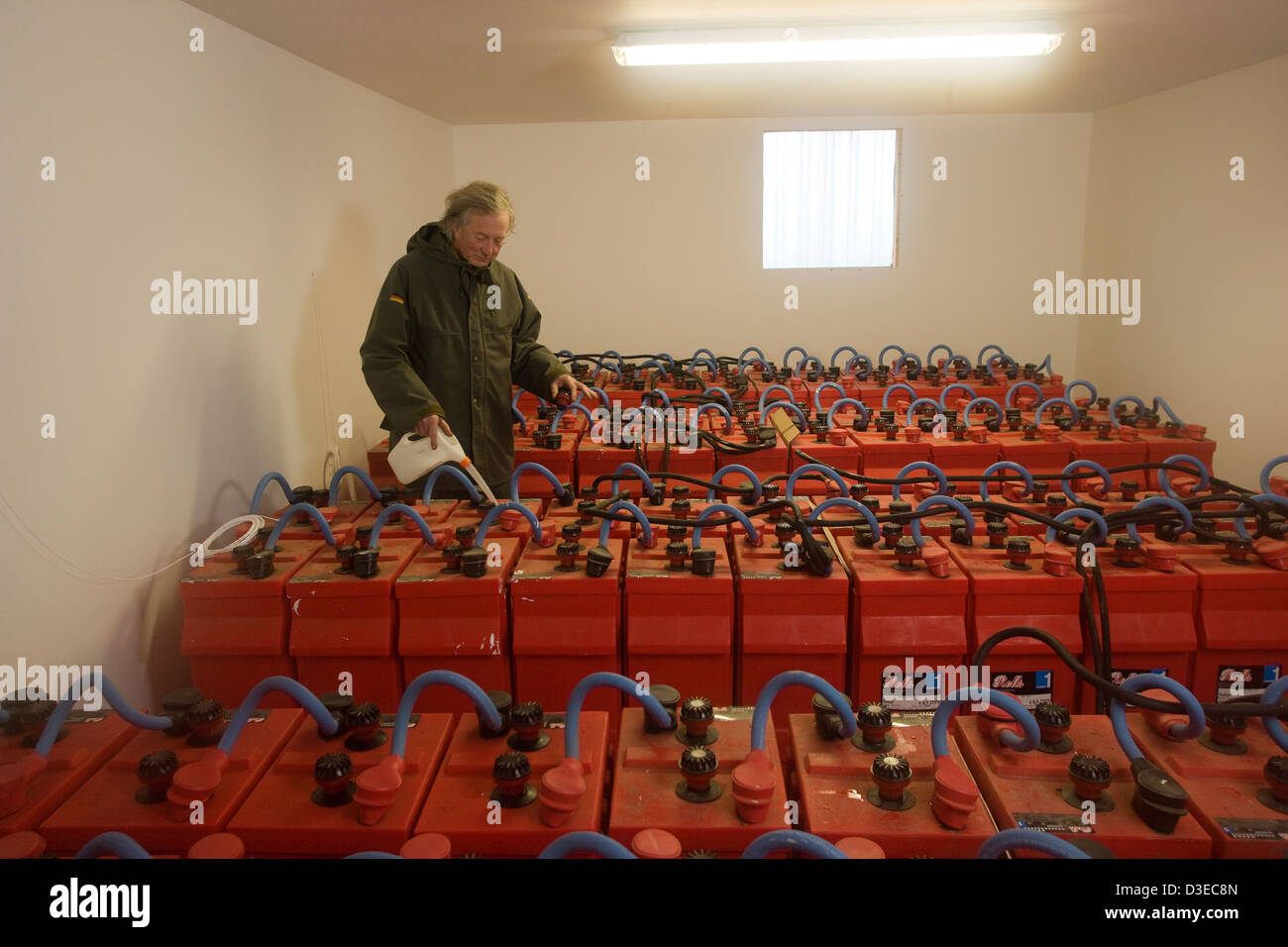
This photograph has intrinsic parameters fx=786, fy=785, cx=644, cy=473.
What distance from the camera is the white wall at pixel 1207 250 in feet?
12.8

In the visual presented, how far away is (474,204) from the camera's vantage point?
279cm

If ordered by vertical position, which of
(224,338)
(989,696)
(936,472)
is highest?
(224,338)

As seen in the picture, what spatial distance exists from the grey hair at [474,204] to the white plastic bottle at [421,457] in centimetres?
82

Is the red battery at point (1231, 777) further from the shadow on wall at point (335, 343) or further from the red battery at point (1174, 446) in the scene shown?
the shadow on wall at point (335, 343)

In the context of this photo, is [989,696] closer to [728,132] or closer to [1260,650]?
[1260,650]

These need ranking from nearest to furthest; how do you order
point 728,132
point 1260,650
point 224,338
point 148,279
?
point 1260,650, point 148,279, point 224,338, point 728,132

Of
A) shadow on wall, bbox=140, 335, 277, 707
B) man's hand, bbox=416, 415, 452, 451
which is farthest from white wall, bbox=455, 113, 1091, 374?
man's hand, bbox=416, 415, 452, 451

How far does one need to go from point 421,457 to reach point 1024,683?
73.7 inches

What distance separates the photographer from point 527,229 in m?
6.00

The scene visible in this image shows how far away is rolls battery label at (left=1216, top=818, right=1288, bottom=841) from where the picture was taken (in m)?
1.00

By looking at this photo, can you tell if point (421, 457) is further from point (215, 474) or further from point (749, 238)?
point (749, 238)

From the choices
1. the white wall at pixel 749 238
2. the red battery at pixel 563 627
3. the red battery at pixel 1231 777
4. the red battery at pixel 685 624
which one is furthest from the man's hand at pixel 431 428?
the white wall at pixel 749 238

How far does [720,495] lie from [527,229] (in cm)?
409

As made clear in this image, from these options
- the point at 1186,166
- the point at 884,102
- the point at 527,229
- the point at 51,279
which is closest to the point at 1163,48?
the point at 1186,166
